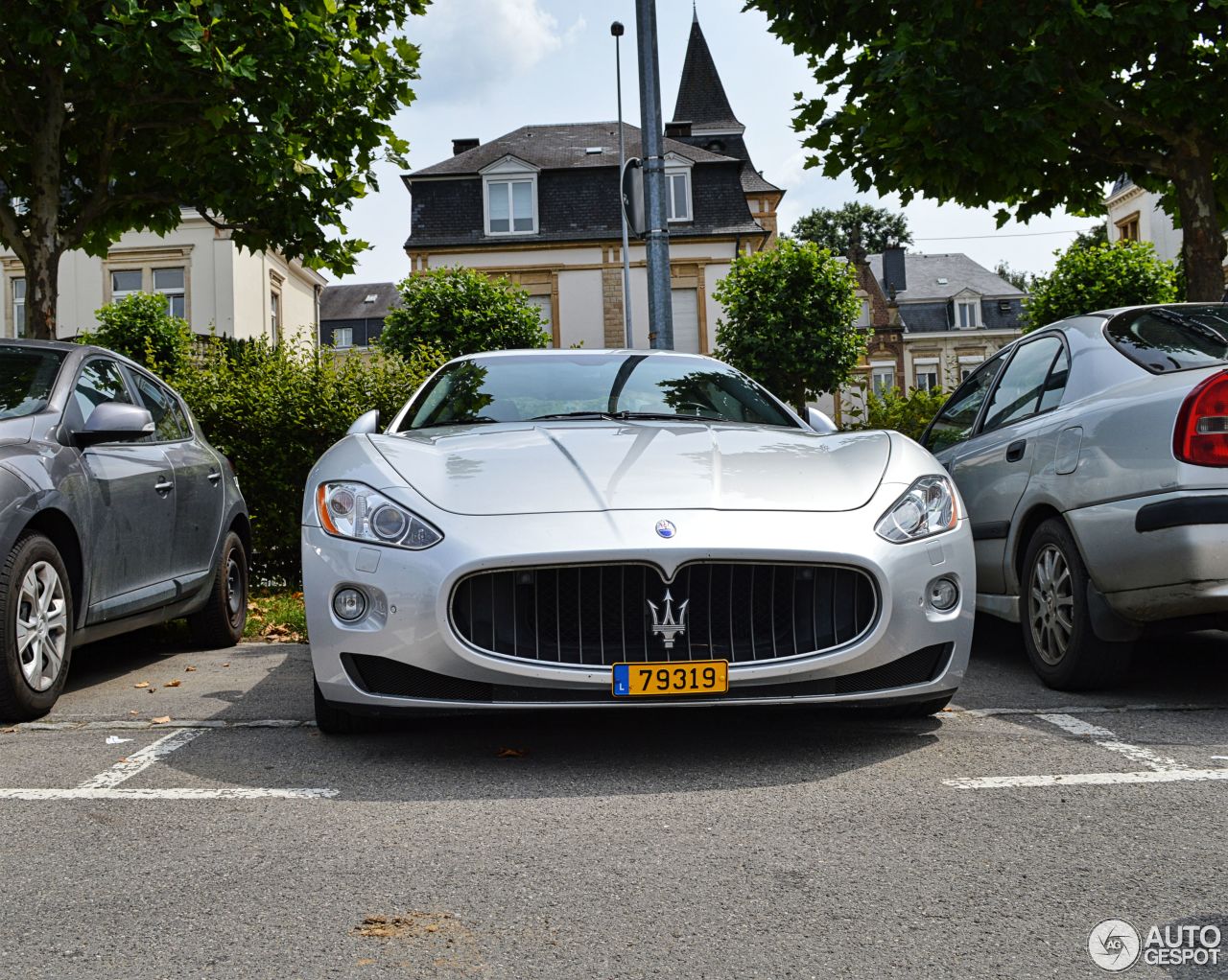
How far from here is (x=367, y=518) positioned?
14.3ft

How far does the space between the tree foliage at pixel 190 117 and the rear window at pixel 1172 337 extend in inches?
287

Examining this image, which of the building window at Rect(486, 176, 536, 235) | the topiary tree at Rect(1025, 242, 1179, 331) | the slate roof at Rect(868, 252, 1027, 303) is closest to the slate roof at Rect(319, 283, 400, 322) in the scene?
the slate roof at Rect(868, 252, 1027, 303)

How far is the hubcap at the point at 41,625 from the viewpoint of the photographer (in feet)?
16.3

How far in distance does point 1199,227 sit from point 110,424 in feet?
27.2

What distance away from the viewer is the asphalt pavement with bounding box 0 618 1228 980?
2619 mm

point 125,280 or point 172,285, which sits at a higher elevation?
point 125,280

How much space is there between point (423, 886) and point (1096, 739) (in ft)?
8.22

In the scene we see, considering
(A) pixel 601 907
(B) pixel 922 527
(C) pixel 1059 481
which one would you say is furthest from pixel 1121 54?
(A) pixel 601 907

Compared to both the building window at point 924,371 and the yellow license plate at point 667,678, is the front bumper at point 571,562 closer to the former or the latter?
the yellow license plate at point 667,678

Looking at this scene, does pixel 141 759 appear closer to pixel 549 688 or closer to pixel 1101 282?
pixel 549 688

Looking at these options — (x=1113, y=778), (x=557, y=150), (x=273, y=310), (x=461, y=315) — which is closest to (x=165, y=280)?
(x=273, y=310)

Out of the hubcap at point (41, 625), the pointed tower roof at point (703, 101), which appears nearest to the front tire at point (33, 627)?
the hubcap at point (41, 625)

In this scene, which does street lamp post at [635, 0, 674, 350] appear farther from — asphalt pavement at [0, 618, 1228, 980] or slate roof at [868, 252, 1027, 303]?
slate roof at [868, 252, 1027, 303]

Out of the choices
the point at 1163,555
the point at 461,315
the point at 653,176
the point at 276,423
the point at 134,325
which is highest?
the point at 461,315
